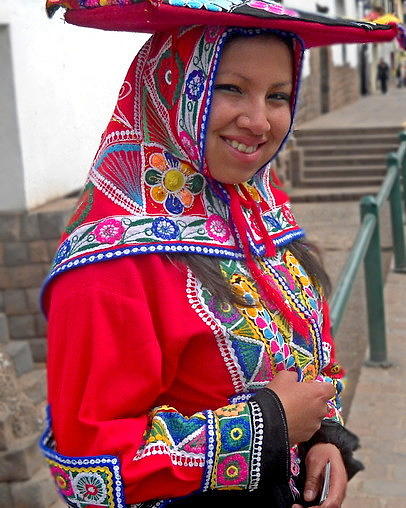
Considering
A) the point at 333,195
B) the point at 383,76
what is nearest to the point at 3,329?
the point at 333,195

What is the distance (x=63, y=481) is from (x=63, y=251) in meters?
0.41

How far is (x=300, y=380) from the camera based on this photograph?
180cm

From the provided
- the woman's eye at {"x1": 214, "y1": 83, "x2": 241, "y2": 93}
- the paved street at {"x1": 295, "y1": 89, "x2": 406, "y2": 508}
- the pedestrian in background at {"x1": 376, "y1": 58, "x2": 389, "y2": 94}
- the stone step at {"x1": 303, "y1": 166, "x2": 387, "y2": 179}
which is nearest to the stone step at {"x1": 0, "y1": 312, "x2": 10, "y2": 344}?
the paved street at {"x1": 295, "y1": 89, "x2": 406, "y2": 508}

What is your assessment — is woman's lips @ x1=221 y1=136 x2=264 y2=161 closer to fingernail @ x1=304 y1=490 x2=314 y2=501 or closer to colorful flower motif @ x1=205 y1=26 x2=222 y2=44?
colorful flower motif @ x1=205 y1=26 x2=222 y2=44

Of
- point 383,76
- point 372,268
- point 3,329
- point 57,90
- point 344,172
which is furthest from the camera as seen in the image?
point 383,76

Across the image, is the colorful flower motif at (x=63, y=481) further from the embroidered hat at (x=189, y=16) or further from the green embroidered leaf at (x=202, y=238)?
the embroidered hat at (x=189, y=16)

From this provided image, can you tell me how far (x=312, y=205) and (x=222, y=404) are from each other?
11134 mm

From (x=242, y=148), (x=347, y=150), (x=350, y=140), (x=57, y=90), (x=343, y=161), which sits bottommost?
(x=343, y=161)

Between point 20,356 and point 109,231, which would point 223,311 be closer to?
point 109,231

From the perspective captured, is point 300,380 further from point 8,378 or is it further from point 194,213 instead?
point 8,378

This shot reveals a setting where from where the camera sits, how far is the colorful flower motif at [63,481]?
5.13 ft

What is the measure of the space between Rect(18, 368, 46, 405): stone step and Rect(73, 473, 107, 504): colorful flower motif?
363 centimetres

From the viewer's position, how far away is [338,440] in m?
1.95

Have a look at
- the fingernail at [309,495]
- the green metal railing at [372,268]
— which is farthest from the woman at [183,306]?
the green metal railing at [372,268]
